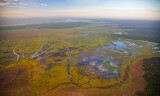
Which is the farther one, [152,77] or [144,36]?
[144,36]

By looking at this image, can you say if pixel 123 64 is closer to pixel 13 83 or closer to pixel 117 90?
Result: pixel 117 90

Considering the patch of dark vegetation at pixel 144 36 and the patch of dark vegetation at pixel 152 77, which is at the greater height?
the patch of dark vegetation at pixel 144 36

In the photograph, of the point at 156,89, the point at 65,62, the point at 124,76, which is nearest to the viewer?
the point at 156,89

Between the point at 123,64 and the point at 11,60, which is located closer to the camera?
the point at 123,64

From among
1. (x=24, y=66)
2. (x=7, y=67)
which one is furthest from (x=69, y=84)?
(x=7, y=67)

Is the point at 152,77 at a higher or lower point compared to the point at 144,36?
lower

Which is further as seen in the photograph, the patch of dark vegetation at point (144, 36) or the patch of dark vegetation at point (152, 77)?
the patch of dark vegetation at point (144, 36)

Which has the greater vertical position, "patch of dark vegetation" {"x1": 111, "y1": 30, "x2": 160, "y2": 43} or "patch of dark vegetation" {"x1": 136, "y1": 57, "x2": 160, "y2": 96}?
"patch of dark vegetation" {"x1": 111, "y1": 30, "x2": 160, "y2": 43}

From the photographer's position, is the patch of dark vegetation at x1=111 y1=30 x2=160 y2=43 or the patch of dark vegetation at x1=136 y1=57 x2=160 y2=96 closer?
the patch of dark vegetation at x1=136 y1=57 x2=160 y2=96
